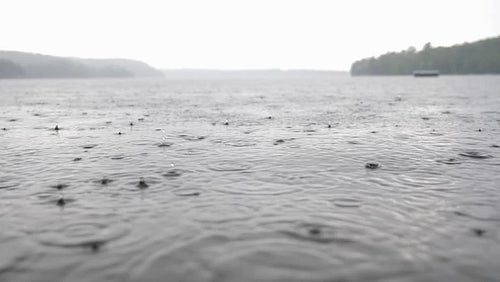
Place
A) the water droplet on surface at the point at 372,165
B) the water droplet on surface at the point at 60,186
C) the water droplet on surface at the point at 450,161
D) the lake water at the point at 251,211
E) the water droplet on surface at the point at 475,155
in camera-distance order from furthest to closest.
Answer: the water droplet on surface at the point at 475,155, the water droplet on surface at the point at 450,161, the water droplet on surface at the point at 372,165, the water droplet on surface at the point at 60,186, the lake water at the point at 251,211

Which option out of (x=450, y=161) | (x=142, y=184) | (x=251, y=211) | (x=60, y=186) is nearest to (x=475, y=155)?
(x=450, y=161)

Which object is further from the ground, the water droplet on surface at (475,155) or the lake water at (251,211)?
the water droplet on surface at (475,155)

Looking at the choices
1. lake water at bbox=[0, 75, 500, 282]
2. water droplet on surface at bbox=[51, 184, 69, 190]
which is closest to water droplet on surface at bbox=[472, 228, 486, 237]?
lake water at bbox=[0, 75, 500, 282]

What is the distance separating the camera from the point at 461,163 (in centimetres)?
1606

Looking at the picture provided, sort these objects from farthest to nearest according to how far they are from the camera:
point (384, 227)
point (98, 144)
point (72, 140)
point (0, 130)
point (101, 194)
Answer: point (0, 130) → point (72, 140) → point (98, 144) → point (101, 194) → point (384, 227)

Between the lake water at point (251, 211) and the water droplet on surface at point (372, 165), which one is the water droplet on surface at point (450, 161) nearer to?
the lake water at point (251, 211)

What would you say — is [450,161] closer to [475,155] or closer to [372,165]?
[475,155]

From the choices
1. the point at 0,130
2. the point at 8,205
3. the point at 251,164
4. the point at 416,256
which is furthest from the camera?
the point at 0,130

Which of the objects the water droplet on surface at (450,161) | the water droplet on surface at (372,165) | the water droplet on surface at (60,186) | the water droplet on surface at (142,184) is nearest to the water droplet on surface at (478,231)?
the water droplet on surface at (372,165)

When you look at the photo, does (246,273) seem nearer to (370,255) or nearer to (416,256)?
(370,255)

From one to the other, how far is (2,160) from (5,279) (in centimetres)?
1274

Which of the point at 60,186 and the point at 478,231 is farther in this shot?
the point at 60,186

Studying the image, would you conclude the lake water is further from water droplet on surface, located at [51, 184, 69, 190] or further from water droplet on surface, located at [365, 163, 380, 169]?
water droplet on surface, located at [365, 163, 380, 169]

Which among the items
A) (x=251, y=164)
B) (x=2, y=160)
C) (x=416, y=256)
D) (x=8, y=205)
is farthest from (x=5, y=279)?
(x=2, y=160)
